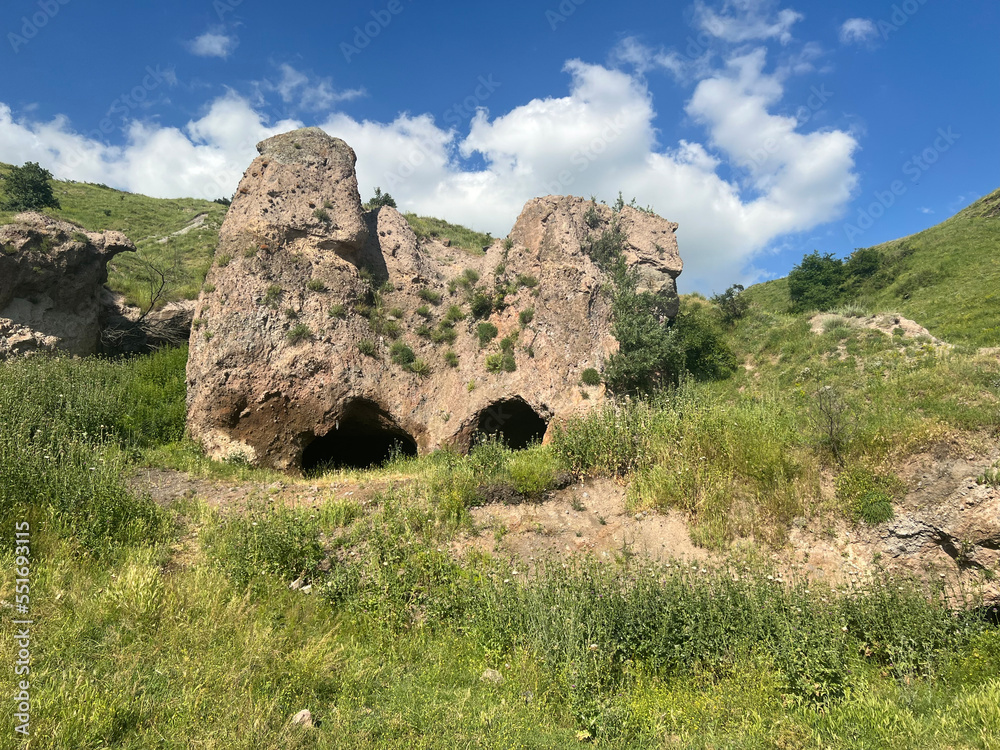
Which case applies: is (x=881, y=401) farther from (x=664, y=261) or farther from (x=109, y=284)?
(x=109, y=284)

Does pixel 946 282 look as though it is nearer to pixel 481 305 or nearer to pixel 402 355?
pixel 481 305

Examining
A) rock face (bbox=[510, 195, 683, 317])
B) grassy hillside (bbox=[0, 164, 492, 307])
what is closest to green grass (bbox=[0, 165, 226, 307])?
grassy hillside (bbox=[0, 164, 492, 307])

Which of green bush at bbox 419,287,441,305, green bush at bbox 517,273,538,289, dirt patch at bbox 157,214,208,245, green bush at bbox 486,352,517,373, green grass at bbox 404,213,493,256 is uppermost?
dirt patch at bbox 157,214,208,245

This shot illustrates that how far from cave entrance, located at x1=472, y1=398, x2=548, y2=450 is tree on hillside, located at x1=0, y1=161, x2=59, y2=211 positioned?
29256 millimetres

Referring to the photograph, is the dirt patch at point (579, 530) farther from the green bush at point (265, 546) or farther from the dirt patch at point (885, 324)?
the dirt patch at point (885, 324)

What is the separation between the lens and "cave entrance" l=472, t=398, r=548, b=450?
1317 cm

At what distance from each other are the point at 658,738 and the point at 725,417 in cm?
661

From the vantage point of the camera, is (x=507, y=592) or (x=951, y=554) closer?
(x=507, y=592)

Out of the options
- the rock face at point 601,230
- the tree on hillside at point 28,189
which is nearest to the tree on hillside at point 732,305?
the rock face at point 601,230

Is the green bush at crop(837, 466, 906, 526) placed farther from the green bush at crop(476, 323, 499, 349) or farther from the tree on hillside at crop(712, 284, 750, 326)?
the tree on hillside at crop(712, 284, 750, 326)

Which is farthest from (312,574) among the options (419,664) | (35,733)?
(35,733)

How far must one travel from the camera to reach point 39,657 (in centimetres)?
436

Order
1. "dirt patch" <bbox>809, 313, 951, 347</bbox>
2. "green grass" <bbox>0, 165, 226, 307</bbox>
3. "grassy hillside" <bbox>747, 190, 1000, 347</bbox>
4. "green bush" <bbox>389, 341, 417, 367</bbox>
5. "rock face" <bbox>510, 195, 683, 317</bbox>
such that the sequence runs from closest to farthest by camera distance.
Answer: "green bush" <bbox>389, 341, 417, 367</bbox> < "dirt patch" <bbox>809, 313, 951, 347</bbox> < "rock face" <bbox>510, 195, 683, 317</bbox> < "green grass" <bbox>0, 165, 226, 307</bbox> < "grassy hillside" <bbox>747, 190, 1000, 347</bbox>

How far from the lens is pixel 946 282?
3097 centimetres
